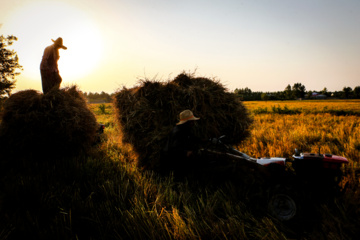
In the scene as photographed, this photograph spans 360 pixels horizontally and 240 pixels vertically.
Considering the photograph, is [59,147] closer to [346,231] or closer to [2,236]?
[2,236]

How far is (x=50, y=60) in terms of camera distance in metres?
5.87

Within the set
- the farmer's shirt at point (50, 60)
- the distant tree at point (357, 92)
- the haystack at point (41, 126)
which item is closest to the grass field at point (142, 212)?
the haystack at point (41, 126)

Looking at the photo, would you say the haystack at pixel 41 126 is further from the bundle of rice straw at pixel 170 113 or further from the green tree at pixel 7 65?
the green tree at pixel 7 65

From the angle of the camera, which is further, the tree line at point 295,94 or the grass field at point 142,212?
the tree line at point 295,94

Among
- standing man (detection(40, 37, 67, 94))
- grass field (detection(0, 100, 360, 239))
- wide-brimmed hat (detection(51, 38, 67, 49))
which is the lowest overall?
grass field (detection(0, 100, 360, 239))

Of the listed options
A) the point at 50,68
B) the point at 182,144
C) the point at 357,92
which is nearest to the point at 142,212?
the point at 182,144

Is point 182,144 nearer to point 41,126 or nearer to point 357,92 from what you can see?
point 41,126

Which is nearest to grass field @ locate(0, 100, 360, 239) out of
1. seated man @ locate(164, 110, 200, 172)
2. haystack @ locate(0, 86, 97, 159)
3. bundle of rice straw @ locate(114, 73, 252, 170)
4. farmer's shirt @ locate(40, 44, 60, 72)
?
seated man @ locate(164, 110, 200, 172)

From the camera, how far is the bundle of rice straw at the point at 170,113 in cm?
392

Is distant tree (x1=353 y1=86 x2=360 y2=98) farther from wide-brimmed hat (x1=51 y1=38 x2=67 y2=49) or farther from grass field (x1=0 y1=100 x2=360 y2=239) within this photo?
wide-brimmed hat (x1=51 y1=38 x2=67 y2=49)

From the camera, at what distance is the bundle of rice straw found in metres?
3.92

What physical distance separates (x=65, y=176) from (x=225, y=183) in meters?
3.05

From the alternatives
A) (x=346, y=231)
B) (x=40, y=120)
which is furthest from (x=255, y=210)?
(x=40, y=120)

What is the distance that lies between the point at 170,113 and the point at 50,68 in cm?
449
